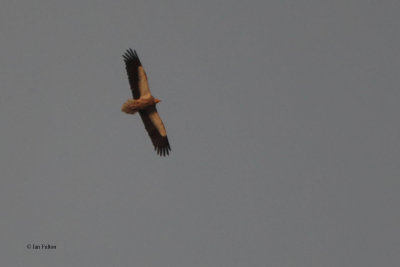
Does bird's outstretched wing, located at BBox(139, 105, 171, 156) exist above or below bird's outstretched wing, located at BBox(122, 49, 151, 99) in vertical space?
below

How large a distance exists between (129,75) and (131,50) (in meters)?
1.15

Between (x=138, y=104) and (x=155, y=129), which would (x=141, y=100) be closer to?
(x=138, y=104)

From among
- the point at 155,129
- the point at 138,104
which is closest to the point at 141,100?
the point at 138,104

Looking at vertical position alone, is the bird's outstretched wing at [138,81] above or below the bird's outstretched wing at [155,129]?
above

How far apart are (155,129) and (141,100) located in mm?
1844

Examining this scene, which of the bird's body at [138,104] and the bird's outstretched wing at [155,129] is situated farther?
the bird's outstretched wing at [155,129]

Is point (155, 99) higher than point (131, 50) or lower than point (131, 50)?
lower

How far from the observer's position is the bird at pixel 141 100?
32.1m

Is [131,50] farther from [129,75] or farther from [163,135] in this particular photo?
[163,135]

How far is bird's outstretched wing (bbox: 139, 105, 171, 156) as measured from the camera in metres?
32.9

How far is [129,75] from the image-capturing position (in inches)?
1271

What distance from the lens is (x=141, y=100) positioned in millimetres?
32094

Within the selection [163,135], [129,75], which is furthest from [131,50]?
[163,135]

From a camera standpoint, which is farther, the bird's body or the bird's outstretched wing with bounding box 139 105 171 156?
the bird's outstretched wing with bounding box 139 105 171 156
